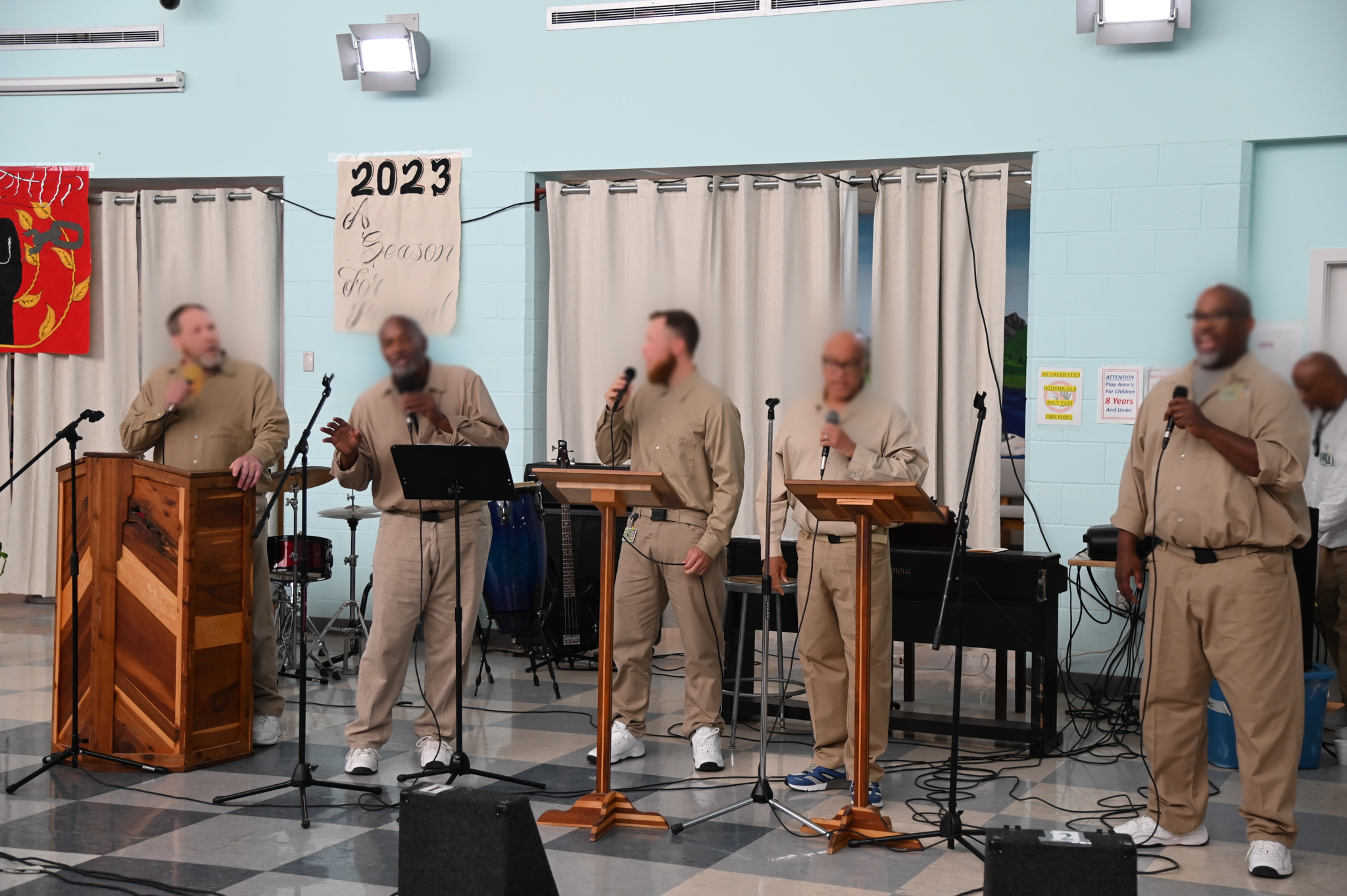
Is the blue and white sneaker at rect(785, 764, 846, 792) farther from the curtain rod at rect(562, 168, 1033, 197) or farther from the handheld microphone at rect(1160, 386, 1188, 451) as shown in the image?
the curtain rod at rect(562, 168, 1033, 197)

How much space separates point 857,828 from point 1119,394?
3.08m

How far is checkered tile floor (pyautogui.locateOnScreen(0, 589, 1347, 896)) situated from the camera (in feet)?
11.4

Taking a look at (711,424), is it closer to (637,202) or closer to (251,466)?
(251,466)

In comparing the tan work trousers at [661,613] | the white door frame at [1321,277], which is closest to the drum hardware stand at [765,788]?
the tan work trousers at [661,613]

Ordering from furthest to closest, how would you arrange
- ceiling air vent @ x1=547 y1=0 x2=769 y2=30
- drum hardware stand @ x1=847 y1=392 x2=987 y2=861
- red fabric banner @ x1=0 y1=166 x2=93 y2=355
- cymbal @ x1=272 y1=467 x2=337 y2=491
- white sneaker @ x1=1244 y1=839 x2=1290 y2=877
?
red fabric banner @ x1=0 y1=166 x2=93 y2=355 < ceiling air vent @ x1=547 y1=0 x2=769 y2=30 < cymbal @ x1=272 y1=467 x2=337 y2=491 < white sneaker @ x1=1244 y1=839 x2=1290 y2=877 < drum hardware stand @ x1=847 y1=392 x2=987 y2=861

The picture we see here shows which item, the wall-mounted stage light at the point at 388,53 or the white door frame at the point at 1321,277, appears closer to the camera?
the white door frame at the point at 1321,277

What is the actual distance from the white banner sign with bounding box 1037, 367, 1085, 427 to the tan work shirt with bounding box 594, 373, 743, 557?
7.10ft

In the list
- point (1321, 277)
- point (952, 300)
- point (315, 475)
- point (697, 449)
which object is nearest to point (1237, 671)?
point (697, 449)

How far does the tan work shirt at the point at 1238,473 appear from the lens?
3602mm

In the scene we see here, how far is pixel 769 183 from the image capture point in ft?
22.5

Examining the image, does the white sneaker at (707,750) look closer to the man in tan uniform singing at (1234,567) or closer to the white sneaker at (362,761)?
the white sneaker at (362,761)

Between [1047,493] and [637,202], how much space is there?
2698 millimetres

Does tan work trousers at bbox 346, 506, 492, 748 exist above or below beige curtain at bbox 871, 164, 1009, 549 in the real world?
below

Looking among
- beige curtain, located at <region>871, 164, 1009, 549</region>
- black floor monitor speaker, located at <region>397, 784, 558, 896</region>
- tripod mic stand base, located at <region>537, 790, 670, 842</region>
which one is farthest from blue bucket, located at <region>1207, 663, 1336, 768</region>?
black floor monitor speaker, located at <region>397, 784, 558, 896</region>
